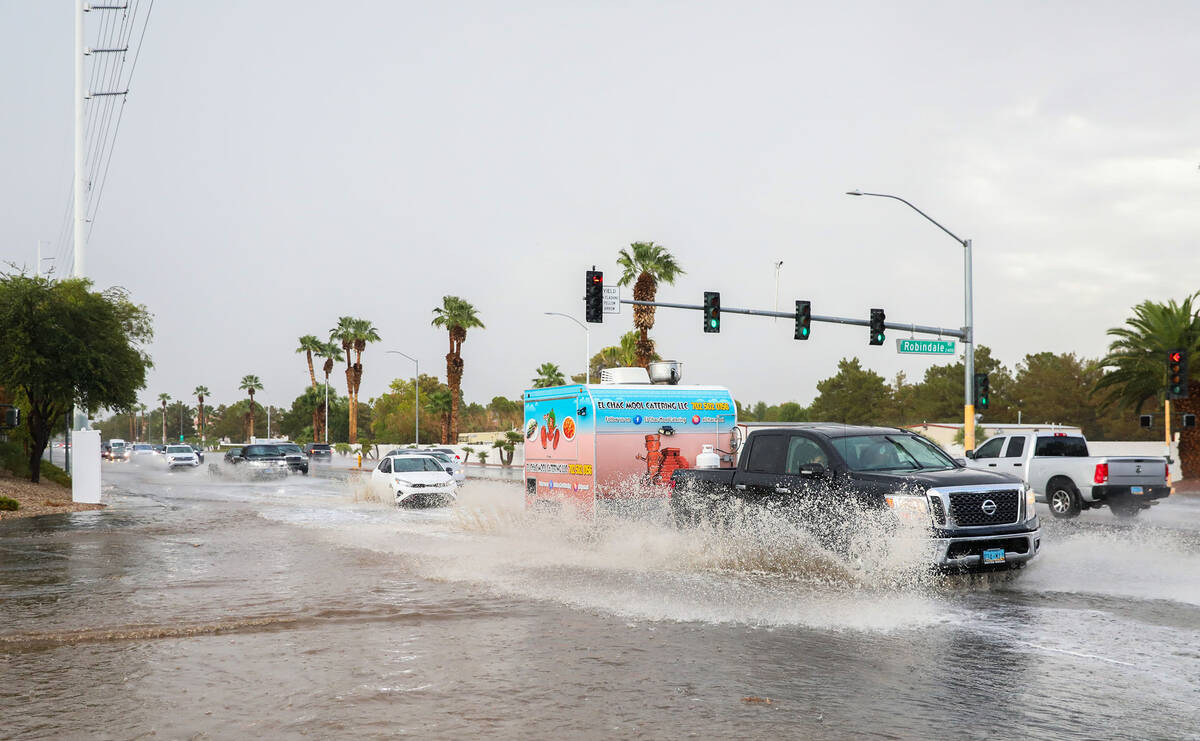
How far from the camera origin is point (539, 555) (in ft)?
50.9

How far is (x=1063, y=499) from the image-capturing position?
23.0 metres

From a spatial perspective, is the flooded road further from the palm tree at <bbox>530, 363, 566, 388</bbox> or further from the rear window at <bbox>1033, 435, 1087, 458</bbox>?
the palm tree at <bbox>530, 363, 566, 388</bbox>

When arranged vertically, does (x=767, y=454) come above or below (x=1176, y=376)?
below

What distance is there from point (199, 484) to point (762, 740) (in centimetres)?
4332

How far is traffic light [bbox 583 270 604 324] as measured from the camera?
32.5 metres

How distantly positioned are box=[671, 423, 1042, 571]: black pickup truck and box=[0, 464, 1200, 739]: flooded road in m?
0.48

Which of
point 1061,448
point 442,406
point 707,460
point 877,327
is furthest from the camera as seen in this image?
point 442,406

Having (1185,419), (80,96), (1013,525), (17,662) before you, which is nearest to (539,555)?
(1013,525)

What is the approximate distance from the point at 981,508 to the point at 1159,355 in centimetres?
3651

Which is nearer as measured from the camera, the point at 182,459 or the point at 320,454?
the point at 182,459

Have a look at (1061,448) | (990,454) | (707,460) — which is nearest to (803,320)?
(990,454)

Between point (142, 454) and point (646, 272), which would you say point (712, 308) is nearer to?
point (646, 272)

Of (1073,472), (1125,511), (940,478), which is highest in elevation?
(940,478)

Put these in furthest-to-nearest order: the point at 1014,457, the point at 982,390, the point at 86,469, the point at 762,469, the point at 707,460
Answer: the point at 982,390, the point at 86,469, the point at 1014,457, the point at 707,460, the point at 762,469
